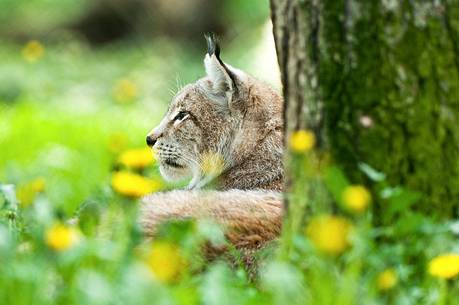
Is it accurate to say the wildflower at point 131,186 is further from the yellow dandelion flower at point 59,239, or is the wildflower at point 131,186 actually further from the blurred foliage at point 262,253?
the yellow dandelion flower at point 59,239

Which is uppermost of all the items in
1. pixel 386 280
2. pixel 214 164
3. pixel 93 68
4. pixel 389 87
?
pixel 93 68

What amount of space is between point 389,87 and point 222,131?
1.97m

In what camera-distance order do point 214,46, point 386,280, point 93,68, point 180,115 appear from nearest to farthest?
point 386,280
point 214,46
point 180,115
point 93,68

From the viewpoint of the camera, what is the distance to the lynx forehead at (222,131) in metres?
5.12

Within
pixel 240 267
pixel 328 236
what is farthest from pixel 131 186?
pixel 240 267

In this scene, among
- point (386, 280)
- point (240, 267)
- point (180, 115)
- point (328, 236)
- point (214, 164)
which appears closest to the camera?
point (328, 236)

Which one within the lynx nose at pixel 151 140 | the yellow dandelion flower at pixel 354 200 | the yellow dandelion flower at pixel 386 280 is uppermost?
the lynx nose at pixel 151 140

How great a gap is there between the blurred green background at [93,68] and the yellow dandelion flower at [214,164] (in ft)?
2.51

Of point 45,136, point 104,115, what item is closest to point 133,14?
point 104,115

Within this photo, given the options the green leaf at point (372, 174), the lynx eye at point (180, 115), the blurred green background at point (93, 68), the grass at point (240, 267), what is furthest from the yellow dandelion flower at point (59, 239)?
the lynx eye at point (180, 115)

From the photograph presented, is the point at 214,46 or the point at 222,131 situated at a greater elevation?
the point at 214,46

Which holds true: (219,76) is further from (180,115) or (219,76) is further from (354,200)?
(354,200)

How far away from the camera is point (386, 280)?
9.59ft

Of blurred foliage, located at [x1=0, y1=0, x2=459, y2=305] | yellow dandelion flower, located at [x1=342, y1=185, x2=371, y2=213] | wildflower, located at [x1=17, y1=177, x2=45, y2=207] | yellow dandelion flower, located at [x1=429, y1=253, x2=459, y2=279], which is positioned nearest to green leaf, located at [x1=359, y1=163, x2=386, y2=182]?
blurred foliage, located at [x1=0, y1=0, x2=459, y2=305]
